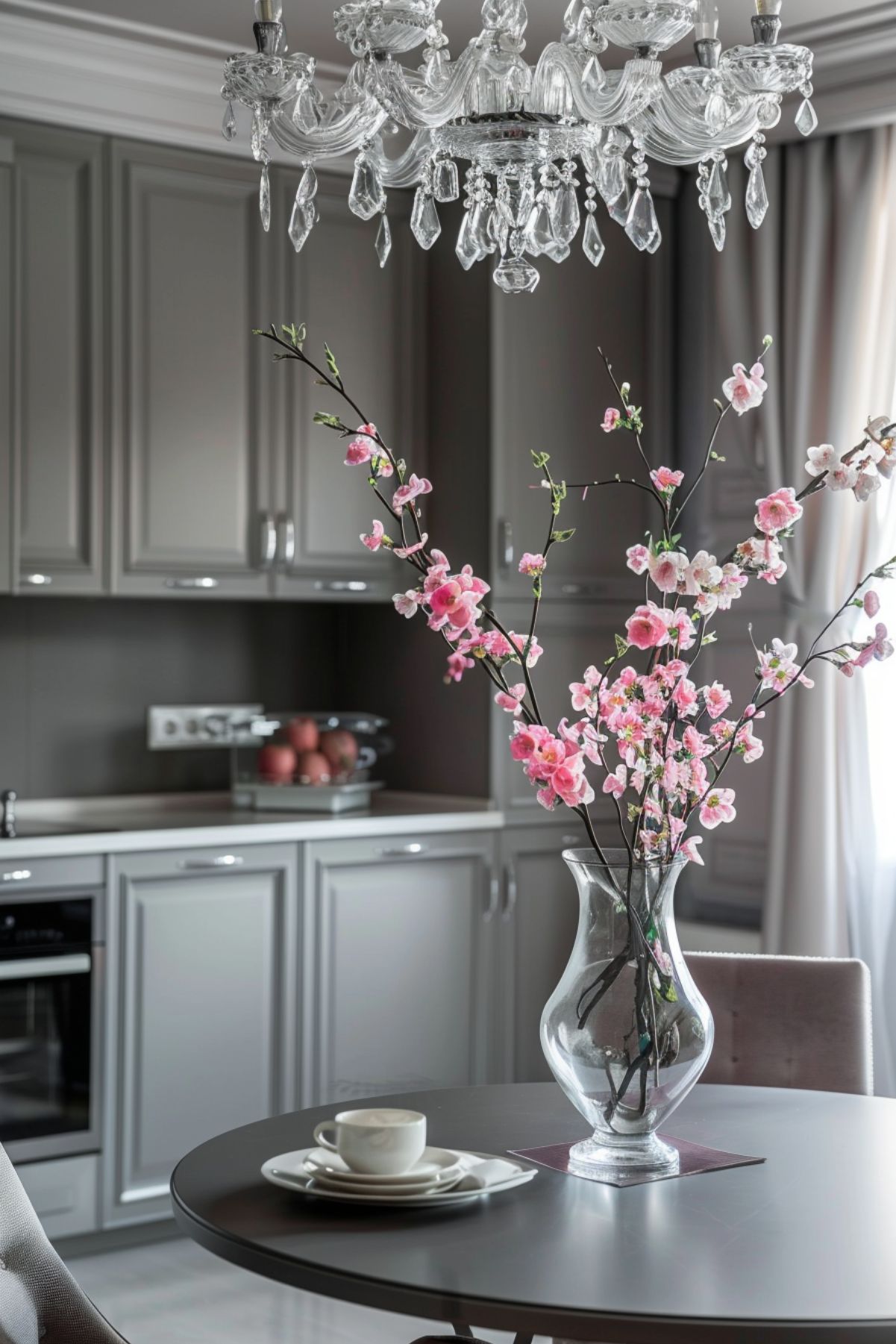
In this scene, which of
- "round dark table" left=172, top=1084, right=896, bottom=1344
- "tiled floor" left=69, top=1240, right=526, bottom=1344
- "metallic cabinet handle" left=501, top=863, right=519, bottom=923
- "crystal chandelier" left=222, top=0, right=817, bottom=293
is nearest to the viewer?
"round dark table" left=172, top=1084, right=896, bottom=1344

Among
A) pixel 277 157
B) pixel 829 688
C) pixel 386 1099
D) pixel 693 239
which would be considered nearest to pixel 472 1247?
pixel 386 1099

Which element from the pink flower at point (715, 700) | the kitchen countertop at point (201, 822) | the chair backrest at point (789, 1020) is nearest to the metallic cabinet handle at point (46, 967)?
the kitchen countertop at point (201, 822)

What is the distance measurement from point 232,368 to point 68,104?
0.70 meters

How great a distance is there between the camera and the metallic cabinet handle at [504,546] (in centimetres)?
407

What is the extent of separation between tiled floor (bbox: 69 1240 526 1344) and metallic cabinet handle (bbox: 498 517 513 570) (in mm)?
1780

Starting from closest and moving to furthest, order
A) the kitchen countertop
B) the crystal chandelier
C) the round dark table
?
the round dark table, the crystal chandelier, the kitchen countertop

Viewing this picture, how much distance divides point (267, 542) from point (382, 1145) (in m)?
2.57

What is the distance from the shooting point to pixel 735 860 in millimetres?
4203

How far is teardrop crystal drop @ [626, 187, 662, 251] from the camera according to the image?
191cm

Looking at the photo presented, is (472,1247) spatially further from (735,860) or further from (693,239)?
(693,239)

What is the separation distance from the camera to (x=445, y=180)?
77.5 inches

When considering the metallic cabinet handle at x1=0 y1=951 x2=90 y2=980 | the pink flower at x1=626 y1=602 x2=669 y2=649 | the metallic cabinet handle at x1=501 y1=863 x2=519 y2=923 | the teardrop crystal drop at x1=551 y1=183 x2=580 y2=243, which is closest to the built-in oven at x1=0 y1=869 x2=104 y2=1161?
the metallic cabinet handle at x1=0 y1=951 x2=90 y2=980

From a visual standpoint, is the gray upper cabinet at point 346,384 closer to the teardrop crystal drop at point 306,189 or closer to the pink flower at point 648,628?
the teardrop crystal drop at point 306,189

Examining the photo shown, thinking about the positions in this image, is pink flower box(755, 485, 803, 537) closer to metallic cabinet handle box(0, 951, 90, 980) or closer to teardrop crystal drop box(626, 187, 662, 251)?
teardrop crystal drop box(626, 187, 662, 251)
